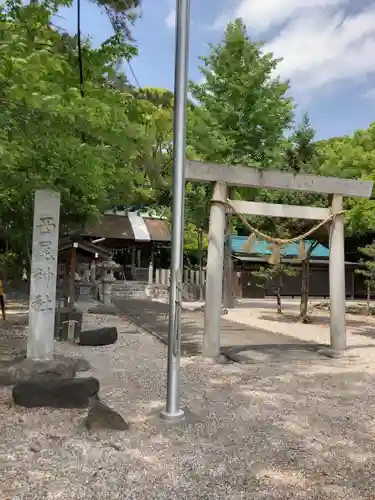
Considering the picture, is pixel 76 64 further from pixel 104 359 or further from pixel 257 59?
pixel 257 59

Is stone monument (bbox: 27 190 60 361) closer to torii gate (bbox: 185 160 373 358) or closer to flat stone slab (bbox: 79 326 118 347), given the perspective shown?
torii gate (bbox: 185 160 373 358)

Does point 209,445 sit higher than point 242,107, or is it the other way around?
point 242,107

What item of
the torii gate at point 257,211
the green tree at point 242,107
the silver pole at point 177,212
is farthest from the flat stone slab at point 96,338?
the green tree at point 242,107

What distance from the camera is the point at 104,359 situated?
845cm

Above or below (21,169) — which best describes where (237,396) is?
below

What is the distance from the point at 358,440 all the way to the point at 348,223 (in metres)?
14.7

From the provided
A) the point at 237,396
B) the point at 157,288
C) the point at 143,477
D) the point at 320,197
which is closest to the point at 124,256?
the point at 157,288

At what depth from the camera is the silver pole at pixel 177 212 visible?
16.3 ft

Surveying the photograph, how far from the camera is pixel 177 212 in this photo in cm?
502

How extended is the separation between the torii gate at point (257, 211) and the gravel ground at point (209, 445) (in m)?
1.42

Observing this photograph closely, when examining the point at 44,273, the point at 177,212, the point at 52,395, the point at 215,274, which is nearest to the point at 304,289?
the point at 215,274

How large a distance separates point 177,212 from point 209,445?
233 cm

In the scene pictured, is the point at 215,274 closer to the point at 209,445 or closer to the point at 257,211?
the point at 257,211

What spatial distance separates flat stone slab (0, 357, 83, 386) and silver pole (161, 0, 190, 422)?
184 centimetres
